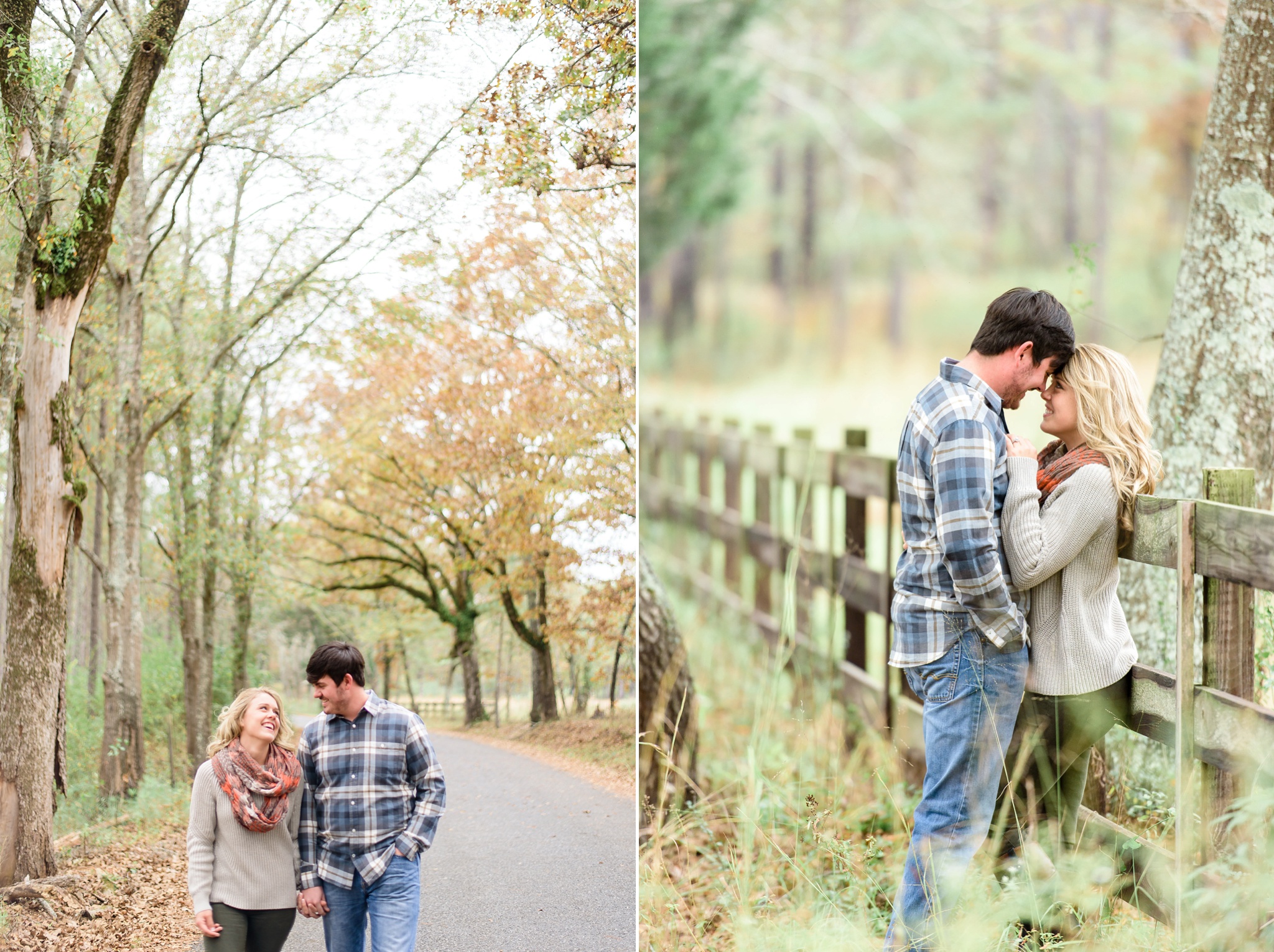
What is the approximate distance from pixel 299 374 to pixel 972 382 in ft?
7.43

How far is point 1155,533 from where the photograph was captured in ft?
8.09

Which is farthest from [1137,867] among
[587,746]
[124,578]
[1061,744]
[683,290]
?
[683,290]

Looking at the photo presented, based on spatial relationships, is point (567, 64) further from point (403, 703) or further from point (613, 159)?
point (403, 703)

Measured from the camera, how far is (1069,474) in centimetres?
250

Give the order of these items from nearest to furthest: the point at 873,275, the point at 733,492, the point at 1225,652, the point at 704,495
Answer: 1. the point at 1225,652
2. the point at 733,492
3. the point at 704,495
4. the point at 873,275

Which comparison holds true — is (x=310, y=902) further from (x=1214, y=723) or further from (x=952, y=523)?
(x=1214, y=723)

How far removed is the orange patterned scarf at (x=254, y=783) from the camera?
2.76 m

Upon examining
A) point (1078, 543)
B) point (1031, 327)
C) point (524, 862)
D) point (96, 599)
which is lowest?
point (524, 862)

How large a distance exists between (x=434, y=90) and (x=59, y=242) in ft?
4.46

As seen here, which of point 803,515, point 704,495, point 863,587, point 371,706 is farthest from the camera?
point 704,495

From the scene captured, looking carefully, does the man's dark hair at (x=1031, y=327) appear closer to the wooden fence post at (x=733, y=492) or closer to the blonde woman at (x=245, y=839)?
the blonde woman at (x=245, y=839)

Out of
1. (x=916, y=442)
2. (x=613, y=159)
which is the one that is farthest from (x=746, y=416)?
(x=916, y=442)

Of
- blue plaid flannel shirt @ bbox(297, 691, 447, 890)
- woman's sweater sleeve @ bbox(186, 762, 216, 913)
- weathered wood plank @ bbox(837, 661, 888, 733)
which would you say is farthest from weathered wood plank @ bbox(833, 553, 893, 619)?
woman's sweater sleeve @ bbox(186, 762, 216, 913)

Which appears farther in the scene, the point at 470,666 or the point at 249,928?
the point at 470,666
